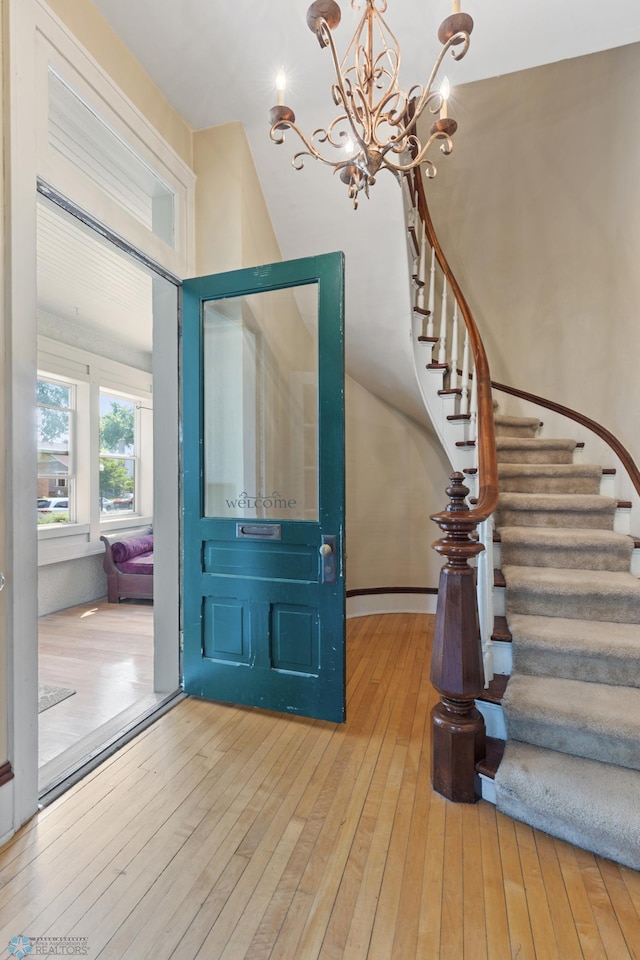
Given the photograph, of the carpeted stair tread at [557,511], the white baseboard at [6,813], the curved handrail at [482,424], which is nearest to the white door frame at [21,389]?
the white baseboard at [6,813]

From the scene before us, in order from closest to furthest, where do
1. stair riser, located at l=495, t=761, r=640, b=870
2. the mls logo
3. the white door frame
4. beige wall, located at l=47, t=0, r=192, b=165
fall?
1. the mls logo
2. stair riser, located at l=495, t=761, r=640, b=870
3. the white door frame
4. beige wall, located at l=47, t=0, r=192, b=165

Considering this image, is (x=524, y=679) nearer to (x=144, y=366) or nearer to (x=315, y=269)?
(x=315, y=269)

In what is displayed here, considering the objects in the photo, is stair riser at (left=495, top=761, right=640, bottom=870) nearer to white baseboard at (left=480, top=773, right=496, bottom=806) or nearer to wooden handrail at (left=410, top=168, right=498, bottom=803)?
white baseboard at (left=480, top=773, right=496, bottom=806)

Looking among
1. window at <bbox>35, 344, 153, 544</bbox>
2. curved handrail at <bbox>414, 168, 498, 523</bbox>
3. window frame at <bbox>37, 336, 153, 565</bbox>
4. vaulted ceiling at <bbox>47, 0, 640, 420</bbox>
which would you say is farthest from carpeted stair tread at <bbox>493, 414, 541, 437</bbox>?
window frame at <bbox>37, 336, 153, 565</bbox>

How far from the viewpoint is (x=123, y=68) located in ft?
6.78

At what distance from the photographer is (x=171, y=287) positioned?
2.48 meters

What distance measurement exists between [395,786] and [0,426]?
2024mm

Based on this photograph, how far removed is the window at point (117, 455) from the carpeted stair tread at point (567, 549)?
4514mm

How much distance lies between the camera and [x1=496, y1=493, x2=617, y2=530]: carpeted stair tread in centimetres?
281

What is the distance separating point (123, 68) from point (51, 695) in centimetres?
330

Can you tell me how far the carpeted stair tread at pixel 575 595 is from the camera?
2.19m

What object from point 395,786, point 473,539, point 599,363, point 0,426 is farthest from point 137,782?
point 599,363

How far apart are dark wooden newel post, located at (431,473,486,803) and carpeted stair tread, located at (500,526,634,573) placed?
99 centimetres

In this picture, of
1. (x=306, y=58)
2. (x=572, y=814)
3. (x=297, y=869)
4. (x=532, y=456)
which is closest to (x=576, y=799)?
(x=572, y=814)
